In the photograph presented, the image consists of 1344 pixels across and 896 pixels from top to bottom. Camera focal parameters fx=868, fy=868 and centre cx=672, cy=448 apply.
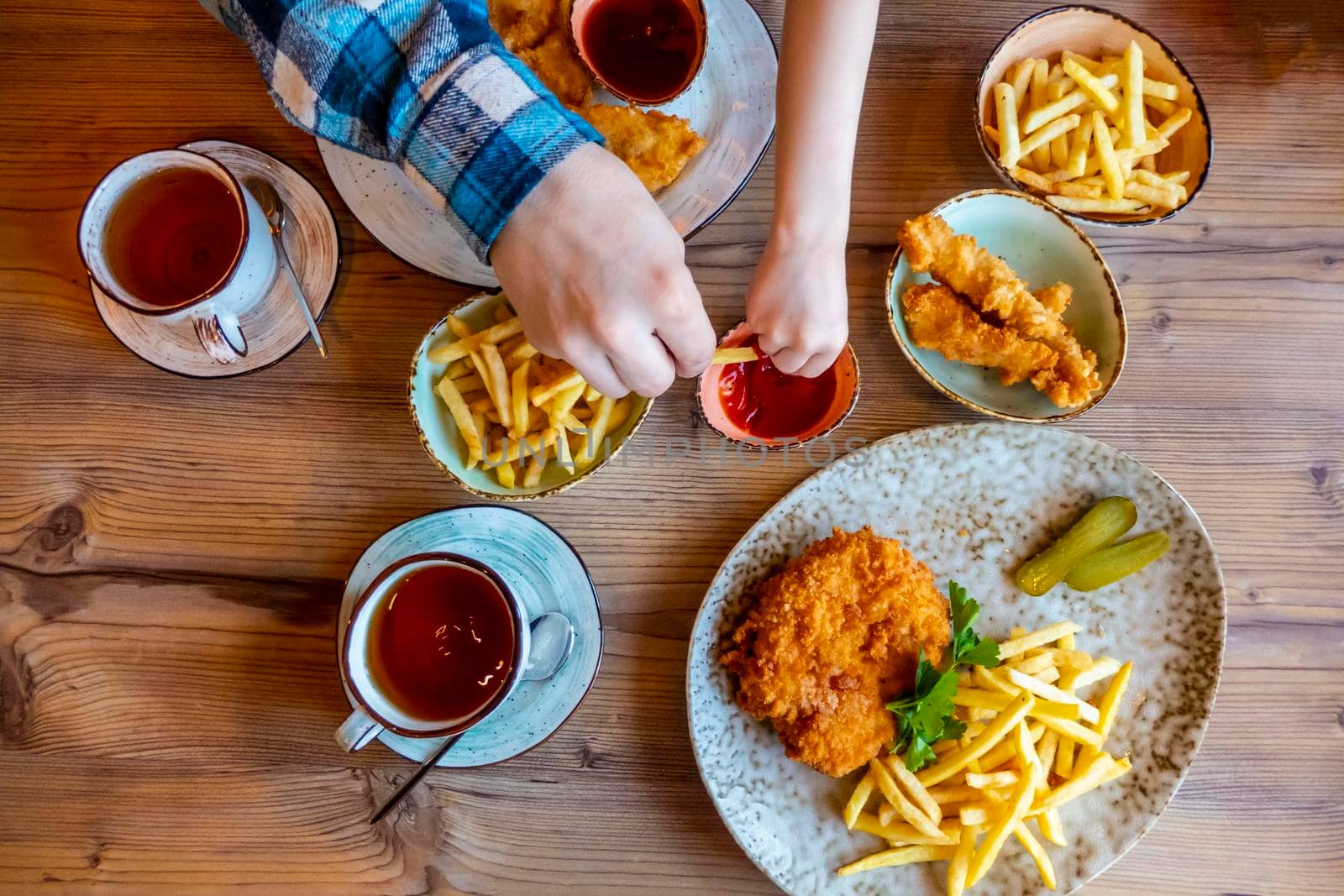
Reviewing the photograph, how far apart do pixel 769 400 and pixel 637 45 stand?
0.74m

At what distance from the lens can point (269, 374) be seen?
1.78 metres

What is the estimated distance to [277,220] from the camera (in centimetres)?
169

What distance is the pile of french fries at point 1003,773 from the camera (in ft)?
5.19

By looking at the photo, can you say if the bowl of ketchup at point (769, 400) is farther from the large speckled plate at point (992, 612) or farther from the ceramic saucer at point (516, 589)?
the ceramic saucer at point (516, 589)

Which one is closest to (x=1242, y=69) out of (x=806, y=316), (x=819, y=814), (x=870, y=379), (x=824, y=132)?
(x=870, y=379)

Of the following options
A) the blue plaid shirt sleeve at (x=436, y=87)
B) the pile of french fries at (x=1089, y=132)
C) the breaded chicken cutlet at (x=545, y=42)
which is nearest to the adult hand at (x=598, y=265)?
the blue plaid shirt sleeve at (x=436, y=87)

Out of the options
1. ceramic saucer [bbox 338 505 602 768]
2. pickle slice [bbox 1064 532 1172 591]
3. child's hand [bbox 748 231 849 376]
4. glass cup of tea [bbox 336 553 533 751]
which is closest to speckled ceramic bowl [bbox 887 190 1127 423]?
pickle slice [bbox 1064 532 1172 591]

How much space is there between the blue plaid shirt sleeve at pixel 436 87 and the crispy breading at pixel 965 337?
82 cm

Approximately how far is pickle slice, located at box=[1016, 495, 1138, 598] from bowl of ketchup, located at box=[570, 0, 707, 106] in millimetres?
1160

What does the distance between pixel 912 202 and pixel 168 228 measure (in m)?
1.47

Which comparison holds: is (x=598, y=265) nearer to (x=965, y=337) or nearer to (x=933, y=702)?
(x=965, y=337)

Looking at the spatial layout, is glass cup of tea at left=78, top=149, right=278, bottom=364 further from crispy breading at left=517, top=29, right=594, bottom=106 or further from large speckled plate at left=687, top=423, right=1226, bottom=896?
large speckled plate at left=687, top=423, right=1226, bottom=896

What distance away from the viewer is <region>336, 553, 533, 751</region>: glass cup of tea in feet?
4.88

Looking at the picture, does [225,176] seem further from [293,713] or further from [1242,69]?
[1242,69]
